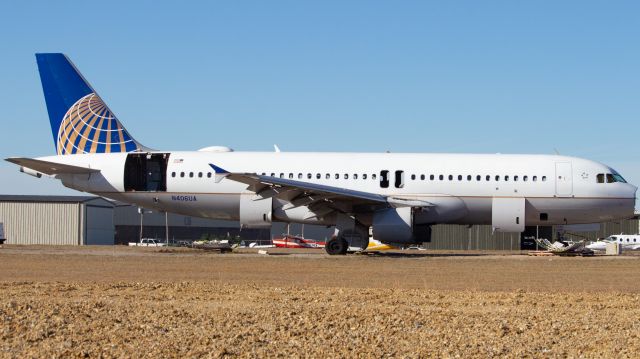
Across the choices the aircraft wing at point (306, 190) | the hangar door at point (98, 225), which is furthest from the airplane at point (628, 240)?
the aircraft wing at point (306, 190)

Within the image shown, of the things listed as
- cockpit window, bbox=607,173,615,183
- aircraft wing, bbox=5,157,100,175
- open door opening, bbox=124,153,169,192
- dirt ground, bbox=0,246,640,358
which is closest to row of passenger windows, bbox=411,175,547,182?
cockpit window, bbox=607,173,615,183

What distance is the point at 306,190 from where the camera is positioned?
30.2 metres

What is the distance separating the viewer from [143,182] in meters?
33.5

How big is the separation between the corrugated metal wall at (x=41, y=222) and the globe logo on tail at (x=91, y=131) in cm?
3417

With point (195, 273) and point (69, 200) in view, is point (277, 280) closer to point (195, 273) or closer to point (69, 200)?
point (195, 273)

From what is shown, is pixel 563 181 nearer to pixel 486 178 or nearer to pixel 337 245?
pixel 486 178

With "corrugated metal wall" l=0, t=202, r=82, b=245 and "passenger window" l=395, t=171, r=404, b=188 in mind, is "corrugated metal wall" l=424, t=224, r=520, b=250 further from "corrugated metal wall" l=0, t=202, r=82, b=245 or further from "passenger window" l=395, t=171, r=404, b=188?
"passenger window" l=395, t=171, r=404, b=188

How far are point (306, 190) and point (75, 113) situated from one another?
11.5m

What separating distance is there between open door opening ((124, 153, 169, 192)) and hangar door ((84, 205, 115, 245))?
1515 inches

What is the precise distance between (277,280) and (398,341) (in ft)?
33.8

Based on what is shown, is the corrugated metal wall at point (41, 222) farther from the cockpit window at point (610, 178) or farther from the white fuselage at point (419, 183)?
the cockpit window at point (610, 178)

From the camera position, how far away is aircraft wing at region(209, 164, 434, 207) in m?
29.7

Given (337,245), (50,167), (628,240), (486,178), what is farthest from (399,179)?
(628,240)

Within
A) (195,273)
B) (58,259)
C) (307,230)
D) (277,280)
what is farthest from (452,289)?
(307,230)
